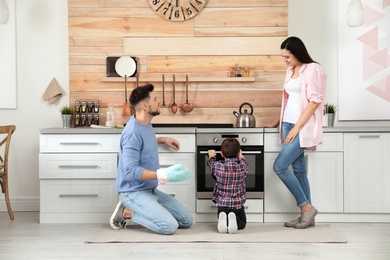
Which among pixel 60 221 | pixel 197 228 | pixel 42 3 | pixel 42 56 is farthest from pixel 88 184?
pixel 42 3

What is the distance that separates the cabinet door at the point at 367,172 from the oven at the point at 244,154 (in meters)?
0.68

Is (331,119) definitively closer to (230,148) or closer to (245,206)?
(245,206)

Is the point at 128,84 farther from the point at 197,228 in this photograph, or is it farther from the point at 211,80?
the point at 197,228

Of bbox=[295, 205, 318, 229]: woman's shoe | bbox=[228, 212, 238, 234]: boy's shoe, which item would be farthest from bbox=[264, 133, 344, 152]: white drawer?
bbox=[228, 212, 238, 234]: boy's shoe

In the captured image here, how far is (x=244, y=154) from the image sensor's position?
561cm

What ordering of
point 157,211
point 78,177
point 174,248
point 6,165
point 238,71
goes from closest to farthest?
point 174,248 < point 157,211 < point 78,177 < point 6,165 < point 238,71

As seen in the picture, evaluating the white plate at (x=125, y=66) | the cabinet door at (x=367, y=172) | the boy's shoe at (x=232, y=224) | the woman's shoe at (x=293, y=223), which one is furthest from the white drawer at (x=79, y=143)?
the cabinet door at (x=367, y=172)

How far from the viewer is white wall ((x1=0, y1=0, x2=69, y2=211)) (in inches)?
246

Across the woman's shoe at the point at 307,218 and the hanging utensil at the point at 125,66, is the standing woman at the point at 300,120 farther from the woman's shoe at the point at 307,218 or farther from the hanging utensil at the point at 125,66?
the hanging utensil at the point at 125,66

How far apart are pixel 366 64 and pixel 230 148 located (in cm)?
170

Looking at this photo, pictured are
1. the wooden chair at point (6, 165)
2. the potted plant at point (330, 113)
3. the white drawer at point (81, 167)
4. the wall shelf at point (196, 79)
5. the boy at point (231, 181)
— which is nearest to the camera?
the boy at point (231, 181)

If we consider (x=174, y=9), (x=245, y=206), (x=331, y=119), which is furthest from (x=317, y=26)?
(x=245, y=206)

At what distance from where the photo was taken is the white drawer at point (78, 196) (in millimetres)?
5609

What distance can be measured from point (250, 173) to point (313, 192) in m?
0.52
